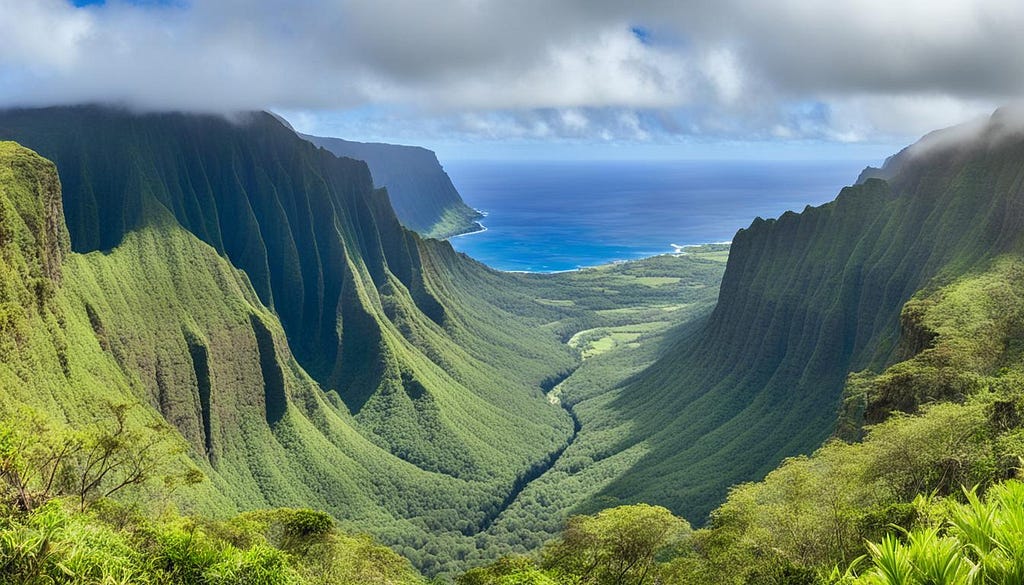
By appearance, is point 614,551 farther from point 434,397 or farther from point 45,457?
point 434,397

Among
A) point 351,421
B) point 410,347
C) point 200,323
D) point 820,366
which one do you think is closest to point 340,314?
point 410,347

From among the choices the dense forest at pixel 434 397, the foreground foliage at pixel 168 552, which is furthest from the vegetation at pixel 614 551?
the foreground foliage at pixel 168 552

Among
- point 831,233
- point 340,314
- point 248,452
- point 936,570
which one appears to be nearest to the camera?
point 936,570

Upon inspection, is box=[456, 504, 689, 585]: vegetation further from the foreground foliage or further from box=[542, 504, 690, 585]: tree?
the foreground foliage

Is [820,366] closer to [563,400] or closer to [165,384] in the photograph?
[563,400]

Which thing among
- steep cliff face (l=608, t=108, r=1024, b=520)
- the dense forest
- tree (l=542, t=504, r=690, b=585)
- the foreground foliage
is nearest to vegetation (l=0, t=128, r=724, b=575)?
the dense forest

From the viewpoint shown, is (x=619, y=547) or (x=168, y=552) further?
(x=619, y=547)

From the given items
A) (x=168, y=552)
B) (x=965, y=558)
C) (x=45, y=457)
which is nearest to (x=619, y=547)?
(x=168, y=552)
